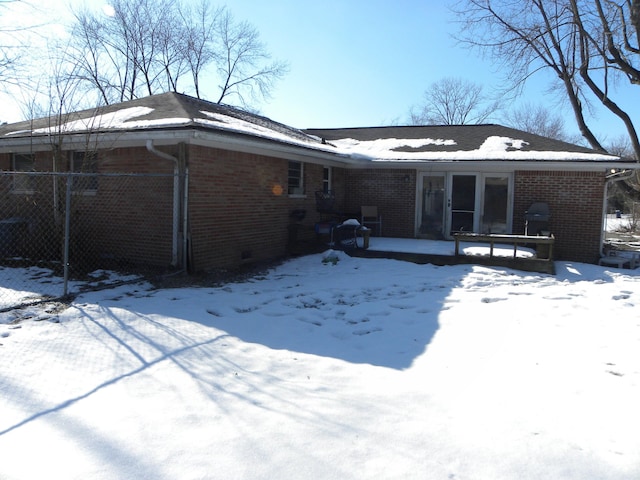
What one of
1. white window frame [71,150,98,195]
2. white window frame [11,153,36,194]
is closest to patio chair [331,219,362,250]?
white window frame [71,150,98,195]

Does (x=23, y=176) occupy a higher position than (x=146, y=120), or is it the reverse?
(x=146, y=120)

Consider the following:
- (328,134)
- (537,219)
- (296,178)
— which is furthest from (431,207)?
(328,134)

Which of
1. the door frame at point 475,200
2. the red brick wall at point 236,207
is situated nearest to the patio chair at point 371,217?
the door frame at point 475,200

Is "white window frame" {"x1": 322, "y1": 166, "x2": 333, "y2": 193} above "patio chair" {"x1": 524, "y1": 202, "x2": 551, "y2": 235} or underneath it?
above

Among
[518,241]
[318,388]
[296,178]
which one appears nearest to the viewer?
[318,388]

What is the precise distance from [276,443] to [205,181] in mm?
6329

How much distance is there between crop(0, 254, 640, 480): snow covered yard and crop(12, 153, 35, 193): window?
5.23 metres

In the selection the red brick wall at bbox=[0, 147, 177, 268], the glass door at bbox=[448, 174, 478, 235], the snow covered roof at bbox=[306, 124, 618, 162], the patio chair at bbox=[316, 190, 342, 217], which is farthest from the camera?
the glass door at bbox=[448, 174, 478, 235]

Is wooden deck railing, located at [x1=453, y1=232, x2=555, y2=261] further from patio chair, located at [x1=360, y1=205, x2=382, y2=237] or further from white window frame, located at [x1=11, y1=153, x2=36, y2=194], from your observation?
white window frame, located at [x1=11, y1=153, x2=36, y2=194]

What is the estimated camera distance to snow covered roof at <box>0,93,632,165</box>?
850 centimetres

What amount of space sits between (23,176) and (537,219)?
12163 mm

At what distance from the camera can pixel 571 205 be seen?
12.2m

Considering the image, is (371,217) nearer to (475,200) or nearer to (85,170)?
(475,200)

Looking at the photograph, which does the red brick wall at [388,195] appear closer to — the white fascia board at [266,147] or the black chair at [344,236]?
the white fascia board at [266,147]
